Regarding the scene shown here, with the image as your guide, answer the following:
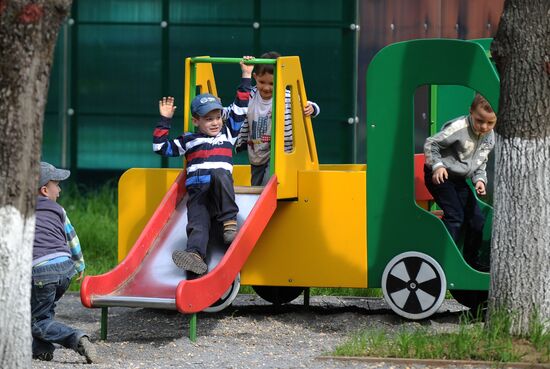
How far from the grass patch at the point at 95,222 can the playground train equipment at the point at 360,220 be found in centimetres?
213

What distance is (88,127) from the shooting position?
12570 mm

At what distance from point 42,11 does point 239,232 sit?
8.63 ft

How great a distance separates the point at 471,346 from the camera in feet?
20.9

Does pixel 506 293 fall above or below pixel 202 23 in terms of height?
below

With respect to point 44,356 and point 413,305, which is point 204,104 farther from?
point 44,356

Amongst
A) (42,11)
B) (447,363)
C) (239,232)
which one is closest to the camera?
(42,11)

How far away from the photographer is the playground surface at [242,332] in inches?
258

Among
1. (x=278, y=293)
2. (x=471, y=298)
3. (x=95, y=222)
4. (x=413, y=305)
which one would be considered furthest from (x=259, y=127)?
(x=95, y=222)

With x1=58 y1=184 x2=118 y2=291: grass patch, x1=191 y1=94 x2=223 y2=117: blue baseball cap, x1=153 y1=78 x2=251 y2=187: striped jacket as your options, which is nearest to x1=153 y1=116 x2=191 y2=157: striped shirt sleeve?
x1=153 y1=78 x2=251 y2=187: striped jacket

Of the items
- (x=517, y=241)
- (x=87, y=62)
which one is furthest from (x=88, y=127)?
(x=517, y=241)

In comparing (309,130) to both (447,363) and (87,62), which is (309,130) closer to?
(447,363)

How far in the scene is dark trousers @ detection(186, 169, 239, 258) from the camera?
756cm

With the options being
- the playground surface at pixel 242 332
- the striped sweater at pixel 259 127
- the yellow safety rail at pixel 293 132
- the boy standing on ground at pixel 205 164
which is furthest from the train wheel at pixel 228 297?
the striped sweater at pixel 259 127

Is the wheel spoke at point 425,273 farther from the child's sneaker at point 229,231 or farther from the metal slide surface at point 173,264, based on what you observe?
the child's sneaker at point 229,231
